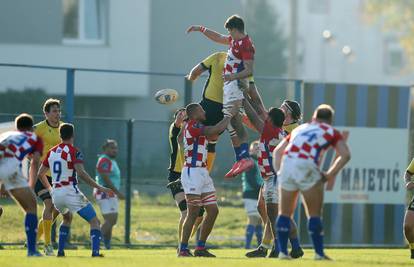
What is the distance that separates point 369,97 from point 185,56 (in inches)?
727

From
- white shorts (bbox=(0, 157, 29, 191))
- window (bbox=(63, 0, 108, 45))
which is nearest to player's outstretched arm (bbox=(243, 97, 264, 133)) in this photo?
white shorts (bbox=(0, 157, 29, 191))

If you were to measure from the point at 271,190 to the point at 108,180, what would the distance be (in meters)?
6.20

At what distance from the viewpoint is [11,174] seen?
16953mm

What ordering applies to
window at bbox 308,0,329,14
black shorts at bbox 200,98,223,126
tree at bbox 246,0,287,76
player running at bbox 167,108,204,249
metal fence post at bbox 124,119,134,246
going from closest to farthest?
black shorts at bbox 200,98,223,126 → player running at bbox 167,108,204,249 → metal fence post at bbox 124,119,134,246 → tree at bbox 246,0,287,76 → window at bbox 308,0,329,14

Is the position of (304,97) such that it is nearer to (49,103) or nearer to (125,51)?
(49,103)

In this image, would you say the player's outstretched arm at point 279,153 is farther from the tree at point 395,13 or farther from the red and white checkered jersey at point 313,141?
the tree at point 395,13

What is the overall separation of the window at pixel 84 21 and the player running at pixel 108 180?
Answer: 58.0 feet

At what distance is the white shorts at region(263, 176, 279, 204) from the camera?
19141 mm

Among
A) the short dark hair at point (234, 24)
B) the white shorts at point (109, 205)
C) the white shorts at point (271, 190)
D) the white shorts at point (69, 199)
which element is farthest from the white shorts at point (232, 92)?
the white shorts at point (109, 205)

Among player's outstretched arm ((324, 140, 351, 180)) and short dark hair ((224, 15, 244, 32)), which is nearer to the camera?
player's outstretched arm ((324, 140, 351, 180))

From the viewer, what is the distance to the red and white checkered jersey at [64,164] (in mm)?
18906

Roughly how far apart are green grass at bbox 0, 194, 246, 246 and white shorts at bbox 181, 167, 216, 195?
6.94m

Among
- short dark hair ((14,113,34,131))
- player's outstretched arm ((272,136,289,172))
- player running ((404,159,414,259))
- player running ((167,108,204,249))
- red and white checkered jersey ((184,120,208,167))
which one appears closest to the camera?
player's outstretched arm ((272,136,289,172))

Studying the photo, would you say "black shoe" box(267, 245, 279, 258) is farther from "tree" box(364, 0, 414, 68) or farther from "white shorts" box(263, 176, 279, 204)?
"tree" box(364, 0, 414, 68)
